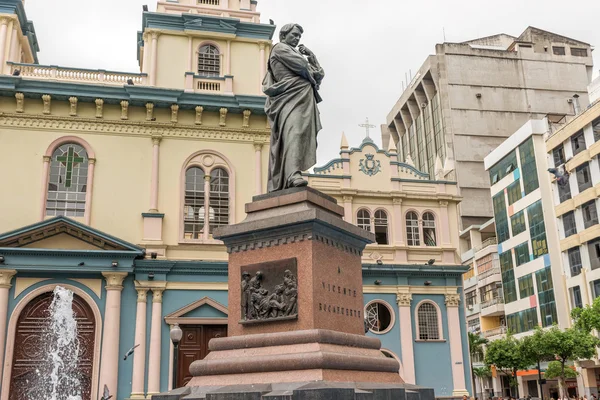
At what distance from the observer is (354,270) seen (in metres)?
8.74

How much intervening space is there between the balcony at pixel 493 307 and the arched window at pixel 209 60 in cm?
3384

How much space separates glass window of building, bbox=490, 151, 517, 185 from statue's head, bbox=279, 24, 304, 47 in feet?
134

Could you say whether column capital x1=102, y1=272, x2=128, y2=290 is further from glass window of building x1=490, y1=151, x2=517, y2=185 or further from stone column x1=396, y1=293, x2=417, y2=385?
glass window of building x1=490, y1=151, x2=517, y2=185

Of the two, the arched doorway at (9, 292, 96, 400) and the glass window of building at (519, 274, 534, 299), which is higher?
the glass window of building at (519, 274, 534, 299)

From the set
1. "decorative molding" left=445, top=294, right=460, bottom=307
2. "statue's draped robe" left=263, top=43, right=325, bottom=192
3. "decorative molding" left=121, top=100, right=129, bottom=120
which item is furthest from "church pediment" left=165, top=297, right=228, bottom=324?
"statue's draped robe" left=263, top=43, right=325, bottom=192

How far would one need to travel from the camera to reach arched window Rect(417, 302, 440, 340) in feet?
84.4

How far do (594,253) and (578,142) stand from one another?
7.04 metres

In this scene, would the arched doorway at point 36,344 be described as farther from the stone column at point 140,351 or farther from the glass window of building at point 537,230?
the glass window of building at point 537,230

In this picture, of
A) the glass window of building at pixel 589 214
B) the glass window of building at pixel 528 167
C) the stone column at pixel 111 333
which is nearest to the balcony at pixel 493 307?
the glass window of building at pixel 528 167

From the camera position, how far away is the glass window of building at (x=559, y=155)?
41.7 meters

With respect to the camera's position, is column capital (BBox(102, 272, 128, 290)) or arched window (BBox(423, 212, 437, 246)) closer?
column capital (BBox(102, 272, 128, 290))

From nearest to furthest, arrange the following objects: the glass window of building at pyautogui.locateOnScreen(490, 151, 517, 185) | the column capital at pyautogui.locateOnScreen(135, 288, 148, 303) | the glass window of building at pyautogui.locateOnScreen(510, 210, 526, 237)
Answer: the column capital at pyautogui.locateOnScreen(135, 288, 148, 303) < the glass window of building at pyautogui.locateOnScreen(510, 210, 526, 237) < the glass window of building at pyautogui.locateOnScreen(490, 151, 517, 185)

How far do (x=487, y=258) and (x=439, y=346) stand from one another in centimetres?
2994

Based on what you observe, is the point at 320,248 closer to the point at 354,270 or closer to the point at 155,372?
the point at 354,270
